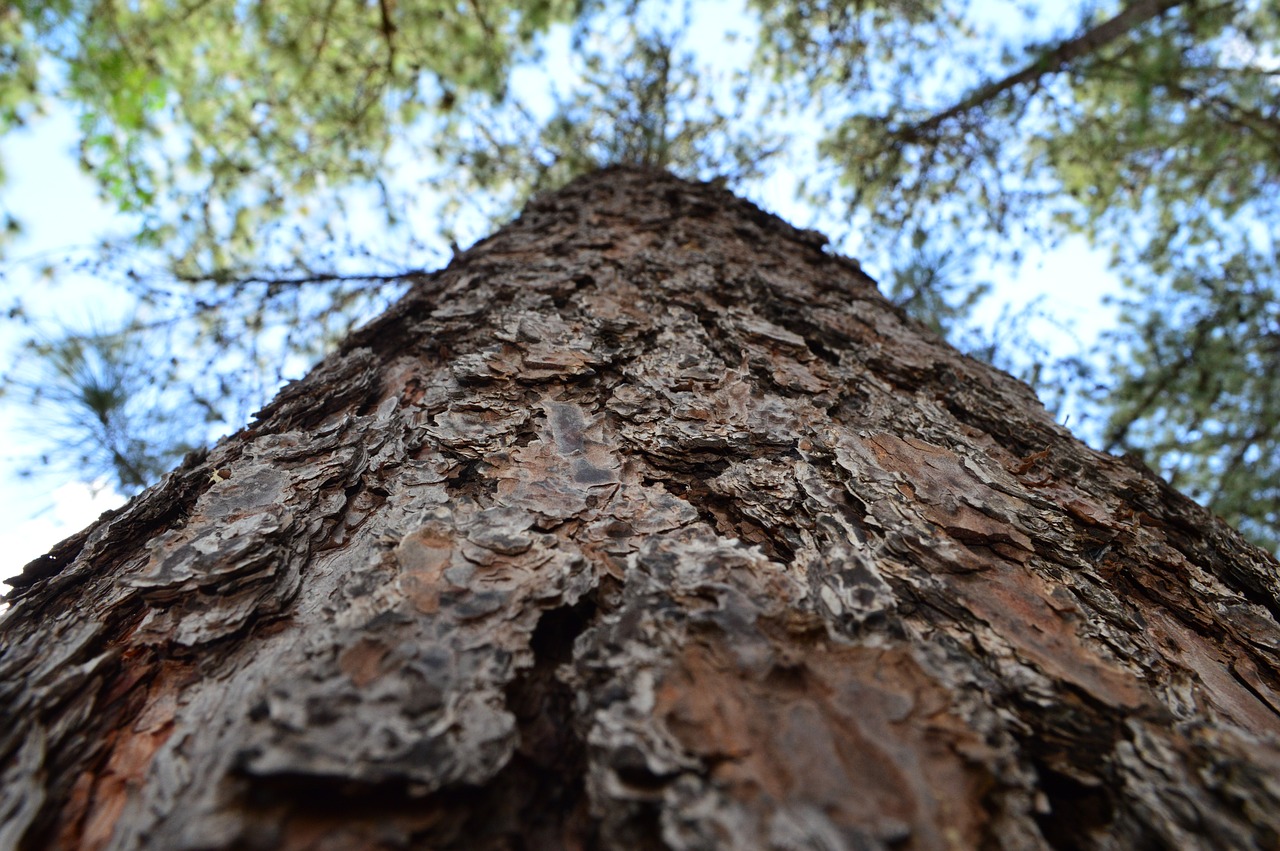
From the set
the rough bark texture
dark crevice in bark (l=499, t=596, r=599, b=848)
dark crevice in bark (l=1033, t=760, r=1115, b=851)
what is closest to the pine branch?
the rough bark texture

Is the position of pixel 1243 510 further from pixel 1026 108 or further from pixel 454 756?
pixel 454 756

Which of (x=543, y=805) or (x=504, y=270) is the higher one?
(x=504, y=270)

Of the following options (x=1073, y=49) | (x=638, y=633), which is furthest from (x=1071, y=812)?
(x=1073, y=49)

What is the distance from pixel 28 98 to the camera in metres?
3.44

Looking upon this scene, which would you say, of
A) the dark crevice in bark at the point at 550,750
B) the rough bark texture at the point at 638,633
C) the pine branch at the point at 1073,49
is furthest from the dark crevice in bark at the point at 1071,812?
the pine branch at the point at 1073,49

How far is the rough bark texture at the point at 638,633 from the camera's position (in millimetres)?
629

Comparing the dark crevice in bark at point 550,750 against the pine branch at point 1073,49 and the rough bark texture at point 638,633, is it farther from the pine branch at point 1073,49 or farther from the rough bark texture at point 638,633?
the pine branch at point 1073,49

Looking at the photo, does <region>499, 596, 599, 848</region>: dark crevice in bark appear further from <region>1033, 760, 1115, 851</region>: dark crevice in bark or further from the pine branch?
the pine branch

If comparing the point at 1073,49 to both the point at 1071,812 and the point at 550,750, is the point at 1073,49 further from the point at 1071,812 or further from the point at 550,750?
the point at 550,750

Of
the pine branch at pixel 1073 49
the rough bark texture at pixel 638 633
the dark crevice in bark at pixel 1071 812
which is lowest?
the dark crevice in bark at pixel 1071 812

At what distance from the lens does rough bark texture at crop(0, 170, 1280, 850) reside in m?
0.63

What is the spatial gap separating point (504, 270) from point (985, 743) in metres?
1.82

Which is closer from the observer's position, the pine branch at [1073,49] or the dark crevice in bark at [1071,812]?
the dark crevice in bark at [1071,812]

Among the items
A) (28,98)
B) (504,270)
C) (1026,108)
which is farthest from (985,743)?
(28,98)
